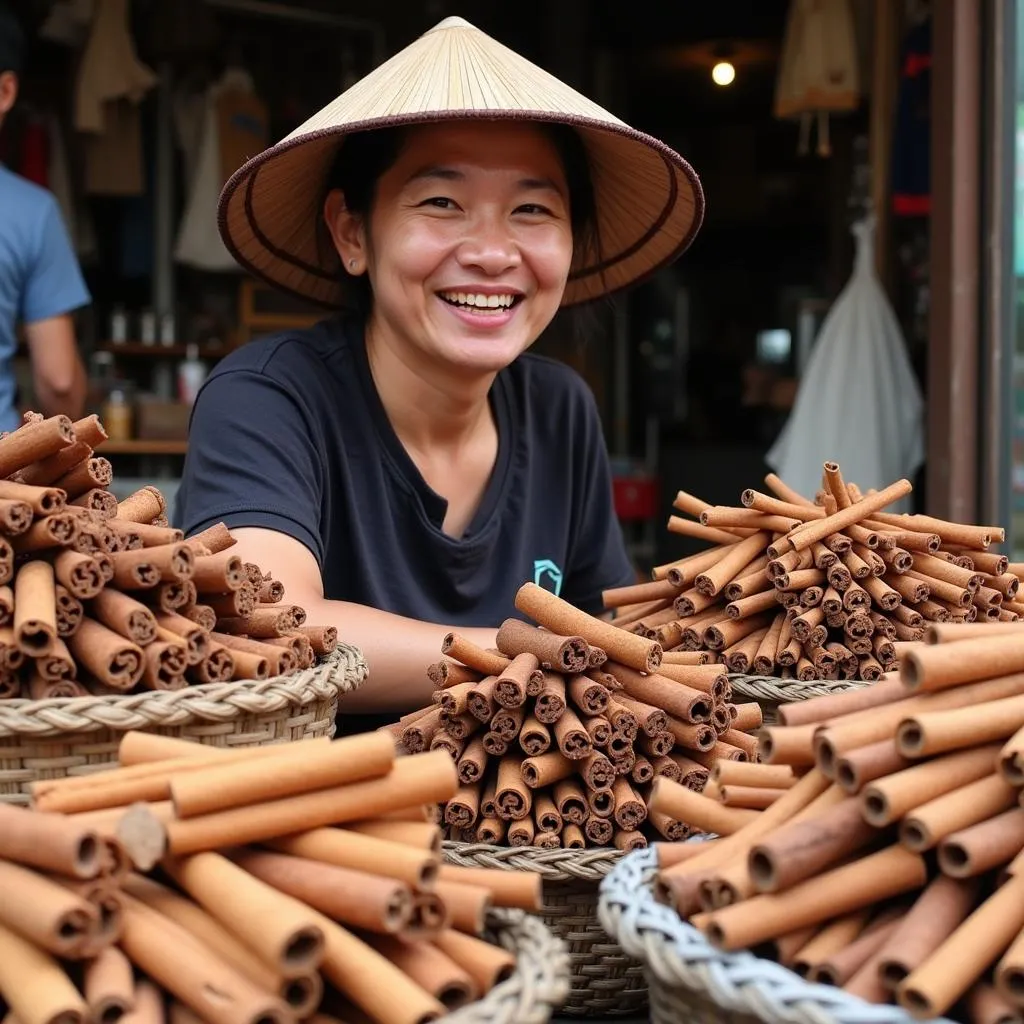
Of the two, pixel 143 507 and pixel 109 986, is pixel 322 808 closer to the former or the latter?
pixel 109 986

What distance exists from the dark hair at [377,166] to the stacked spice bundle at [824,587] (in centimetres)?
69

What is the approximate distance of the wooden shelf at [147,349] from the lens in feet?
21.8

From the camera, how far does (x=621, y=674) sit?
1.51 metres

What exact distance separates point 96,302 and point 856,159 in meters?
3.95

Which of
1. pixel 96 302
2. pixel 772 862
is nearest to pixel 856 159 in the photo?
pixel 96 302

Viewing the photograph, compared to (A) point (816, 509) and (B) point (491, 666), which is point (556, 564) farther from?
(B) point (491, 666)

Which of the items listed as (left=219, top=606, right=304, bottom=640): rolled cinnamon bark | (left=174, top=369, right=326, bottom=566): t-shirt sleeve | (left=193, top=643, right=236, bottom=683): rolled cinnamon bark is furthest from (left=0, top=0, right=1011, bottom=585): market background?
(left=193, top=643, right=236, bottom=683): rolled cinnamon bark

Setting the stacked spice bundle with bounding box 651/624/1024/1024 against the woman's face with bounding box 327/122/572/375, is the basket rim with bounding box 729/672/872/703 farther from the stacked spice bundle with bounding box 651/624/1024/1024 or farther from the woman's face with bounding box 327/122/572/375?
the woman's face with bounding box 327/122/572/375

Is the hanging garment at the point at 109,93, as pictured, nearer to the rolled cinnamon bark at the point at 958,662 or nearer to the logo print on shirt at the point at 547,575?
the logo print on shirt at the point at 547,575

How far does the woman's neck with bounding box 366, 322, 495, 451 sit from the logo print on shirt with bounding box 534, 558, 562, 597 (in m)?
0.29

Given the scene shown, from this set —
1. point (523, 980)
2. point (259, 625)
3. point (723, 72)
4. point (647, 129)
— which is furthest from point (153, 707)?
point (647, 129)

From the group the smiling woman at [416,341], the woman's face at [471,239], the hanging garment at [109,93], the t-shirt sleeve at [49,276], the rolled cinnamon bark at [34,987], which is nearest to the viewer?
the rolled cinnamon bark at [34,987]

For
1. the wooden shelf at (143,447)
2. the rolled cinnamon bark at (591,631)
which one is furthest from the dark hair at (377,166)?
the wooden shelf at (143,447)

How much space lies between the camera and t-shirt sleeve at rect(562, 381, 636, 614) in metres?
2.62
